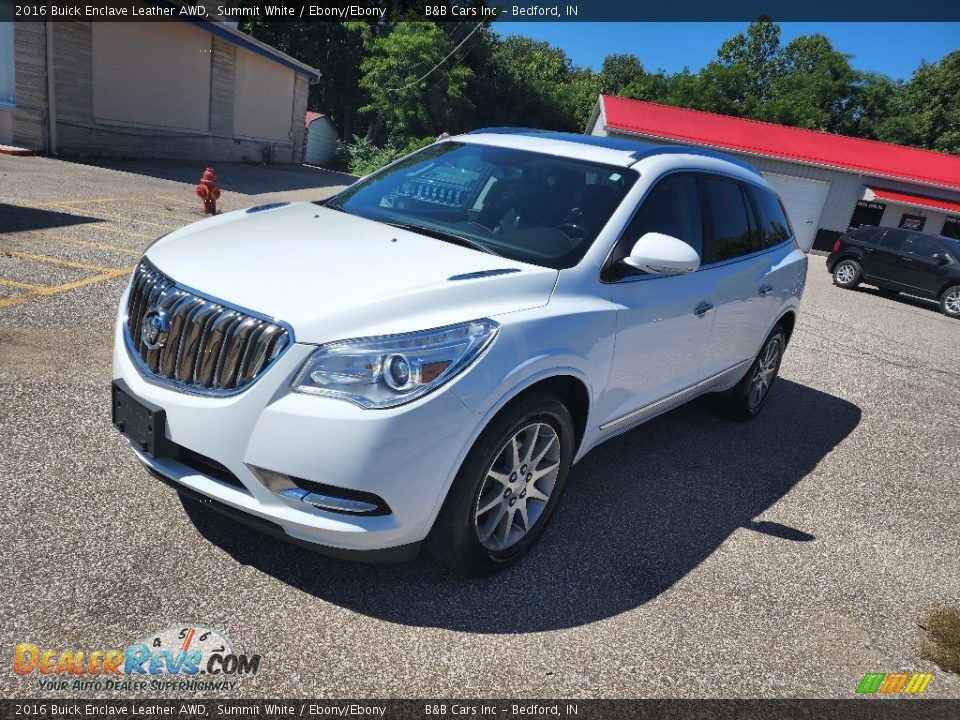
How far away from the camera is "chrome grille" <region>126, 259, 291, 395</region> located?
2572 millimetres

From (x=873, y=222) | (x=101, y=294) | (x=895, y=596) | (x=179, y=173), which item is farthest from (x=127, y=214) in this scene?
(x=873, y=222)

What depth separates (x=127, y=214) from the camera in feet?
35.3

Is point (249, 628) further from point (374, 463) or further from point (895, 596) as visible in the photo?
point (895, 596)

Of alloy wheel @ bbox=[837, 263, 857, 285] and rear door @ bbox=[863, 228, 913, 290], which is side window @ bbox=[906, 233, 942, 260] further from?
alloy wheel @ bbox=[837, 263, 857, 285]

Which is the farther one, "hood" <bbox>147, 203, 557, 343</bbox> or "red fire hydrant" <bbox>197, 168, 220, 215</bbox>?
"red fire hydrant" <bbox>197, 168, 220, 215</bbox>

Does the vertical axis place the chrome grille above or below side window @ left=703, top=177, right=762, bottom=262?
below

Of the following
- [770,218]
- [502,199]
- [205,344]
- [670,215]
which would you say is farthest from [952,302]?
[205,344]

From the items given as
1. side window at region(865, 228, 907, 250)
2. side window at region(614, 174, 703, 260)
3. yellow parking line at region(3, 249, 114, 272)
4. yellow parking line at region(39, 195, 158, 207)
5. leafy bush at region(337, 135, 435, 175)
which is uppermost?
side window at region(614, 174, 703, 260)

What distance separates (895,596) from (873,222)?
100 feet

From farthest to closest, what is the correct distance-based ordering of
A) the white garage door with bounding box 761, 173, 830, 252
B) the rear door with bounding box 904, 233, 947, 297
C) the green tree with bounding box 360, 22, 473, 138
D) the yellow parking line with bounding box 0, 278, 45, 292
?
the green tree with bounding box 360, 22, 473, 138 → the white garage door with bounding box 761, 173, 830, 252 → the rear door with bounding box 904, 233, 947, 297 → the yellow parking line with bounding box 0, 278, 45, 292

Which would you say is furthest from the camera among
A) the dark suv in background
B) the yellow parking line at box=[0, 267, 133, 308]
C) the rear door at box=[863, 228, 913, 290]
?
the rear door at box=[863, 228, 913, 290]

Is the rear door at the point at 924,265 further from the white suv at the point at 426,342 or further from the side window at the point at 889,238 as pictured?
the white suv at the point at 426,342

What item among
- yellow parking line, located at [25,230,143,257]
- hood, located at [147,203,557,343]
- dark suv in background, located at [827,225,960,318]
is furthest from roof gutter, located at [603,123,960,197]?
hood, located at [147,203,557,343]

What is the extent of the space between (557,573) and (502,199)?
1.89 metres
